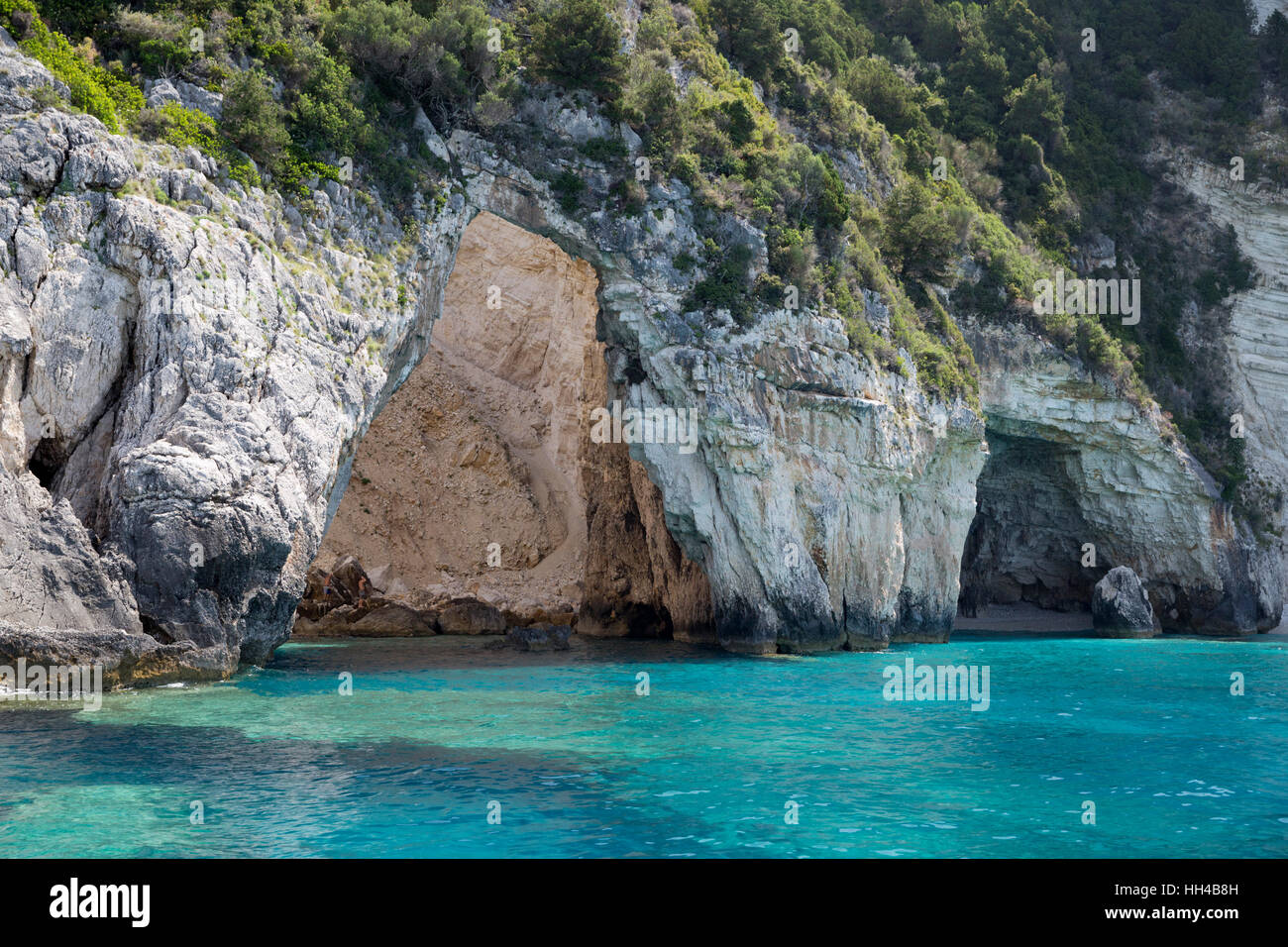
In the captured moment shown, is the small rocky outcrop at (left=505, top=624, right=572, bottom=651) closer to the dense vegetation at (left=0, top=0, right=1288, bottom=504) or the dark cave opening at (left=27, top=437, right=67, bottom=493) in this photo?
the dense vegetation at (left=0, top=0, right=1288, bottom=504)

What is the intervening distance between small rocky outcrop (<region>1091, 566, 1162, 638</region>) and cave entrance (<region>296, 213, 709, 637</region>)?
17.9 metres

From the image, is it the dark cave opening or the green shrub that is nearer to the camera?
the dark cave opening

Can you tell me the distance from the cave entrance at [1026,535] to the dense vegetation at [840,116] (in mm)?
5336

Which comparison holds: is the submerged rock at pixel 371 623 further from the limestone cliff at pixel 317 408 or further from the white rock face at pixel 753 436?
the white rock face at pixel 753 436

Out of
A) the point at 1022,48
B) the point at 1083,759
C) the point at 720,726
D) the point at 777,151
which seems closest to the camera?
the point at 1083,759

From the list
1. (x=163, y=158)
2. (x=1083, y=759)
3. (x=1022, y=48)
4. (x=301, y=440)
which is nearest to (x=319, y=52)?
(x=163, y=158)

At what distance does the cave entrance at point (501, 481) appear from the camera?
41375 mm

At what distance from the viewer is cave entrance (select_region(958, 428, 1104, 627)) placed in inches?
1813

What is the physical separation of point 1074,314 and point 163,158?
34012mm

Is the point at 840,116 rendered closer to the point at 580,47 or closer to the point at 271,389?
the point at 580,47

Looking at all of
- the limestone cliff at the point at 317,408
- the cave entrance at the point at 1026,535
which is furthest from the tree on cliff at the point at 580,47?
the cave entrance at the point at 1026,535

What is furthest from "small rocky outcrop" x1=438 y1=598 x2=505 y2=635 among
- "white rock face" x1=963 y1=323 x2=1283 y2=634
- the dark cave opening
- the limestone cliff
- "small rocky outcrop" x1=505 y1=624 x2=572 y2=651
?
"white rock face" x1=963 y1=323 x2=1283 y2=634

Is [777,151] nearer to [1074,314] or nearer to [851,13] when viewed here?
[1074,314]

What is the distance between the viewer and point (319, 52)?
A: 90.0 ft
